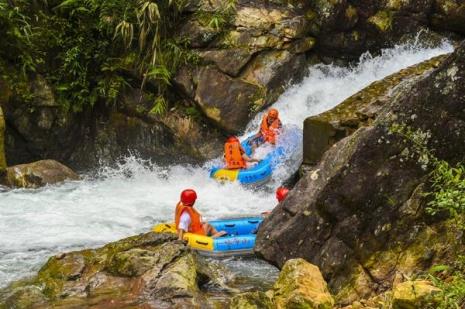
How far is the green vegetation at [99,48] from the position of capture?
1099 centimetres

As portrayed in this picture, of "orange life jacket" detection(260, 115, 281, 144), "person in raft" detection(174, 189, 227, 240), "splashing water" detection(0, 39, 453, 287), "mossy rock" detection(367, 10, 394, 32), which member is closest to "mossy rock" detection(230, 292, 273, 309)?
"splashing water" detection(0, 39, 453, 287)

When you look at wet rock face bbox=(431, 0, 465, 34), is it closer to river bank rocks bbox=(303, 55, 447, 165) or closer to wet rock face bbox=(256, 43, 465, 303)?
river bank rocks bbox=(303, 55, 447, 165)

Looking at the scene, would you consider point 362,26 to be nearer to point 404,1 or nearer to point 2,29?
point 404,1

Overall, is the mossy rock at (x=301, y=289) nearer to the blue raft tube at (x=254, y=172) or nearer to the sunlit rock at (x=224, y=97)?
the blue raft tube at (x=254, y=172)

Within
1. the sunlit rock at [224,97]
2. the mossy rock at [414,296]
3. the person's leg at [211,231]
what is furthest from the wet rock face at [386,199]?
the sunlit rock at [224,97]

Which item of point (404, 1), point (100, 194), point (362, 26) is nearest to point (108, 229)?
point (100, 194)

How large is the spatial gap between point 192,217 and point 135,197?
8.64 feet

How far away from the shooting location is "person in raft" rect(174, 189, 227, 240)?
23.4 ft

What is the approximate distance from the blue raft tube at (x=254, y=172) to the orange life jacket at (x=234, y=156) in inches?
3.9

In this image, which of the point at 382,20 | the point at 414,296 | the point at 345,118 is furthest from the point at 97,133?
the point at 414,296

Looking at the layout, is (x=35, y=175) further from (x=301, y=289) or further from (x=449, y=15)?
(x=449, y=15)

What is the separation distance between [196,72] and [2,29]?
3.58 metres

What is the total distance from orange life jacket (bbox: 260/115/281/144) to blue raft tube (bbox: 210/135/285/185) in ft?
0.79

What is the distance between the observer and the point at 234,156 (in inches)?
394
